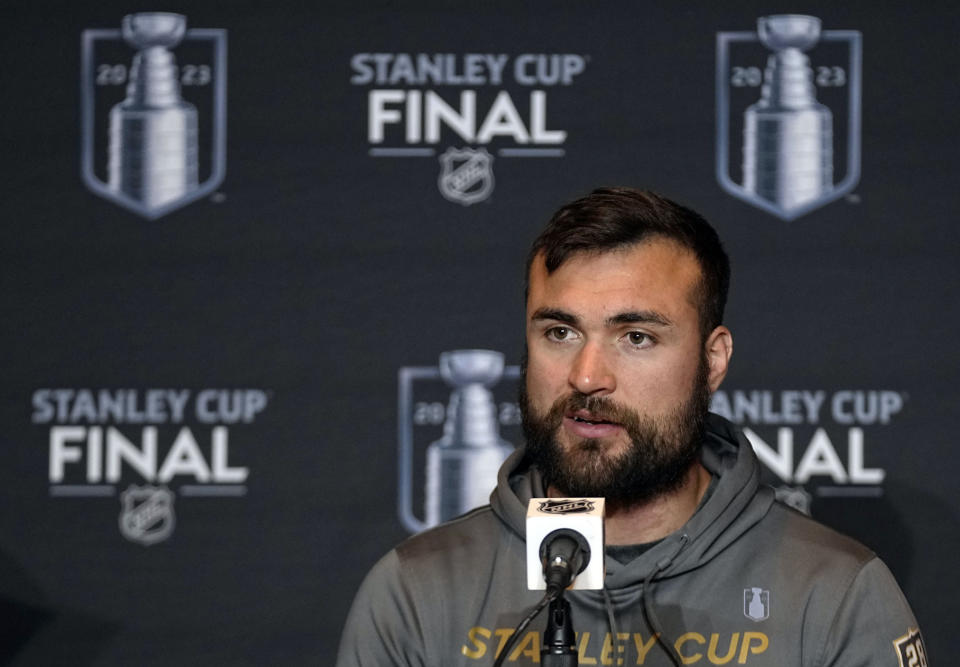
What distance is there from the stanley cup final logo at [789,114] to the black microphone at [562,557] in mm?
1617

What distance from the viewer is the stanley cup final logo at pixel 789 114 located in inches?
110

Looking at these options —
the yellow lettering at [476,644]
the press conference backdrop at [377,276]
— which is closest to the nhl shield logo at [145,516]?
the press conference backdrop at [377,276]

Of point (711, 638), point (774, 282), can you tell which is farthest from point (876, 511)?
point (711, 638)

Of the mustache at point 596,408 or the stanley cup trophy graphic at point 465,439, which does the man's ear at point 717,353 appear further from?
the stanley cup trophy graphic at point 465,439

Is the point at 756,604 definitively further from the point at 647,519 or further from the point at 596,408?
the point at 596,408

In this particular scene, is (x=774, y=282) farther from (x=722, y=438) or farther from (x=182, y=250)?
(x=182, y=250)

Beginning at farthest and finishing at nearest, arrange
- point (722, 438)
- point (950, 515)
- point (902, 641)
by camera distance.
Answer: point (950, 515), point (722, 438), point (902, 641)

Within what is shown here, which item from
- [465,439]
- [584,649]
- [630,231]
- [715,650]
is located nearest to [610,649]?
[584,649]

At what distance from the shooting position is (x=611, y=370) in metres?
1.86

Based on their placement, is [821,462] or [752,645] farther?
[821,462]

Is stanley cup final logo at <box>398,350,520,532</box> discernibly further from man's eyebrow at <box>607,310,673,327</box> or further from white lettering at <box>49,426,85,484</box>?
man's eyebrow at <box>607,310,673,327</box>

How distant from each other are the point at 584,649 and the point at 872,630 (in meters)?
0.39

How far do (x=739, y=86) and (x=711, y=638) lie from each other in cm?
134

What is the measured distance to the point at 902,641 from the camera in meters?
1.83
